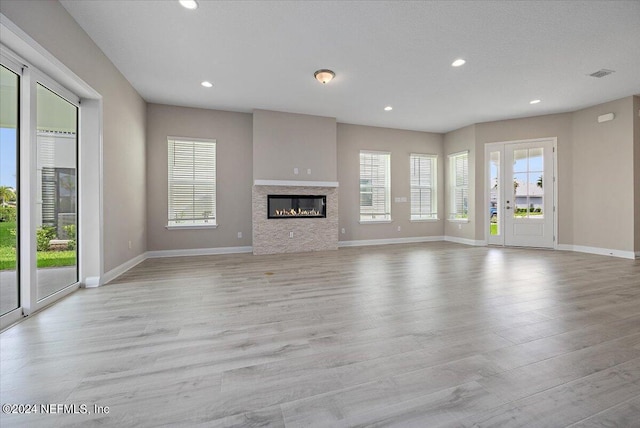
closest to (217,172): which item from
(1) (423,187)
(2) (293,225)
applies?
(2) (293,225)

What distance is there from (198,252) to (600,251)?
832 centimetres

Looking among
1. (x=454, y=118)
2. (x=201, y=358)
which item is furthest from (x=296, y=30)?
(x=454, y=118)

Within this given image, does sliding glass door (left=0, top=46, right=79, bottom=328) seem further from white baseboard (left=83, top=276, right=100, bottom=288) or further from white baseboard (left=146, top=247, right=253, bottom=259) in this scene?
white baseboard (left=146, top=247, right=253, bottom=259)

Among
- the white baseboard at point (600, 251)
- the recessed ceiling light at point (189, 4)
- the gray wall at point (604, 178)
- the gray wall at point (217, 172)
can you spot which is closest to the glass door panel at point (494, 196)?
the white baseboard at point (600, 251)

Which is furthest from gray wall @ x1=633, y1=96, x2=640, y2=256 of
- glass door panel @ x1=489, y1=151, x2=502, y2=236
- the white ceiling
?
glass door panel @ x1=489, y1=151, x2=502, y2=236

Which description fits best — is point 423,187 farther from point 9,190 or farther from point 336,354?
point 9,190

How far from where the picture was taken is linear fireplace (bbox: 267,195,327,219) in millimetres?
6125

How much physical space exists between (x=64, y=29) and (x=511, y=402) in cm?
474

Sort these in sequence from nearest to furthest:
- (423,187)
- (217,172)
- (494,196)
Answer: (217,172) → (494,196) → (423,187)

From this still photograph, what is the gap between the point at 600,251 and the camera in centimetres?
570

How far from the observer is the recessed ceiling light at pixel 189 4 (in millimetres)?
2701

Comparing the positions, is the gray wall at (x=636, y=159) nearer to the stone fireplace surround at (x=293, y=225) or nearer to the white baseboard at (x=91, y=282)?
the stone fireplace surround at (x=293, y=225)

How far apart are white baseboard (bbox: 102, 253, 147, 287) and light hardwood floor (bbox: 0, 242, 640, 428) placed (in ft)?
1.11

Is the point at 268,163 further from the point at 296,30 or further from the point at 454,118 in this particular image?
the point at 454,118
